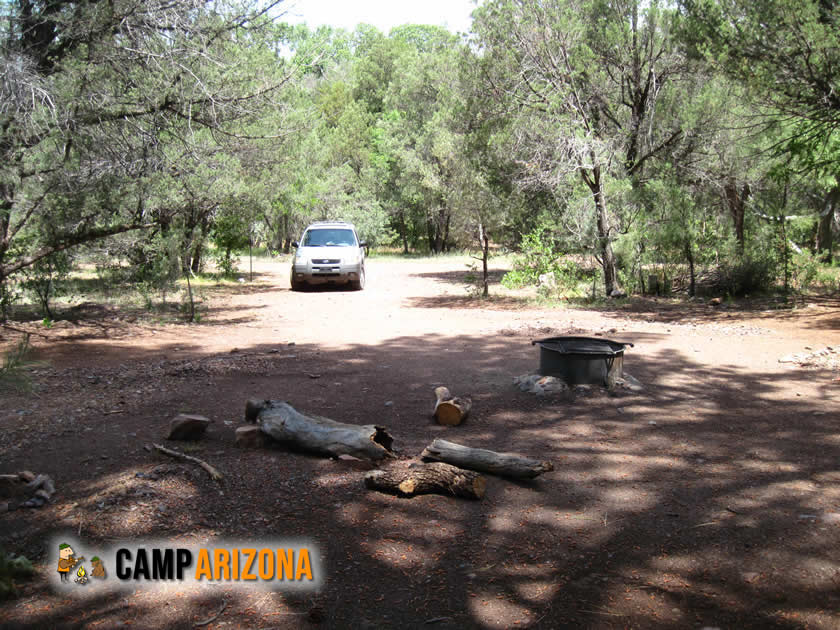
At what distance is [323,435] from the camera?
497cm

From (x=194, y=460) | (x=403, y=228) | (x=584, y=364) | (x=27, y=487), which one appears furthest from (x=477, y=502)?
(x=403, y=228)

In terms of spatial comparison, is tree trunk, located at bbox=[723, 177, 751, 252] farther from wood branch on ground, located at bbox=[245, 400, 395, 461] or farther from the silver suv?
wood branch on ground, located at bbox=[245, 400, 395, 461]

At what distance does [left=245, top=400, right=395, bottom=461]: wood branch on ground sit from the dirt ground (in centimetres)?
12

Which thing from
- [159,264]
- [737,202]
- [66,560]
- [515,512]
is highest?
[737,202]

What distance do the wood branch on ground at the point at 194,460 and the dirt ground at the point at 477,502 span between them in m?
0.06

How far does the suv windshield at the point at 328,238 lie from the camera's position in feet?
69.4

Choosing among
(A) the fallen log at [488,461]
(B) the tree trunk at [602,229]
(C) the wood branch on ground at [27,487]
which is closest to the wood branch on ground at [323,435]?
(A) the fallen log at [488,461]

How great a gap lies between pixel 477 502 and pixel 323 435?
129 cm

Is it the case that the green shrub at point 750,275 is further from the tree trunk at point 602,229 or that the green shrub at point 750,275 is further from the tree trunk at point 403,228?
the tree trunk at point 403,228

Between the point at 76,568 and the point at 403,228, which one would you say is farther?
the point at 403,228

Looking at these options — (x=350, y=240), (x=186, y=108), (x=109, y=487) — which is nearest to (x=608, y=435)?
(x=109, y=487)

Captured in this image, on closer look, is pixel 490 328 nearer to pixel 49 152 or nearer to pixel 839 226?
pixel 49 152

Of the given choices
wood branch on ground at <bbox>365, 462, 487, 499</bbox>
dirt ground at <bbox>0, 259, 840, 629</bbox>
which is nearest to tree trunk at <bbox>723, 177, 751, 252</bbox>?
dirt ground at <bbox>0, 259, 840, 629</bbox>

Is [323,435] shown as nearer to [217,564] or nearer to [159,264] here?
[217,564]
